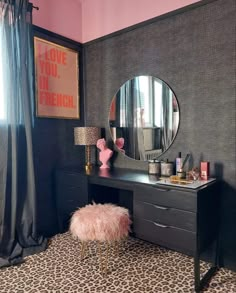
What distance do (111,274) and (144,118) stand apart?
1381 millimetres

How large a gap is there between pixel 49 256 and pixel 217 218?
1460 mm

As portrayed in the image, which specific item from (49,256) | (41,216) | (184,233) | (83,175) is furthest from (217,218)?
(41,216)

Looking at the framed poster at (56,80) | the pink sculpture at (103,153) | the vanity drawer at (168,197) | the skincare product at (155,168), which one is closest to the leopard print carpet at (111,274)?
the vanity drawer at (168,197)

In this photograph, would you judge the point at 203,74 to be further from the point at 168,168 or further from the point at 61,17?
the point at 61,17

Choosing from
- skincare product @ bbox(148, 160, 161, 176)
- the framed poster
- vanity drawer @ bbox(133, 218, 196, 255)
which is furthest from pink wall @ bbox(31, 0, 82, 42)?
vanity drawer @ bbox(133, 218, 196, 255)

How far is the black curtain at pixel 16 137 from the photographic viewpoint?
7.04ft

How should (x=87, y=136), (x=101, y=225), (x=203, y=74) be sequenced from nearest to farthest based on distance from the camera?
(x=101, y=225) → (x=203, y=74) → (x=87, y=136)

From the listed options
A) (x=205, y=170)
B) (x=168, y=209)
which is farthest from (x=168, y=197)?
(x=205, y=170)

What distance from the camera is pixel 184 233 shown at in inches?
65.9

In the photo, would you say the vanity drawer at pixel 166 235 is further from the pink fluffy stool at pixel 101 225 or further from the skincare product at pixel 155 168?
the skincare product at pixel 155 168

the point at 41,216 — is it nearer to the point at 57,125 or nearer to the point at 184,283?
the point at 57,125

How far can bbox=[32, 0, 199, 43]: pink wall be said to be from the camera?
7.53 ft

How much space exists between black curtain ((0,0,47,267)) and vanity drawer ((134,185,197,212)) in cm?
105

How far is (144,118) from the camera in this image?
7.83 feet
